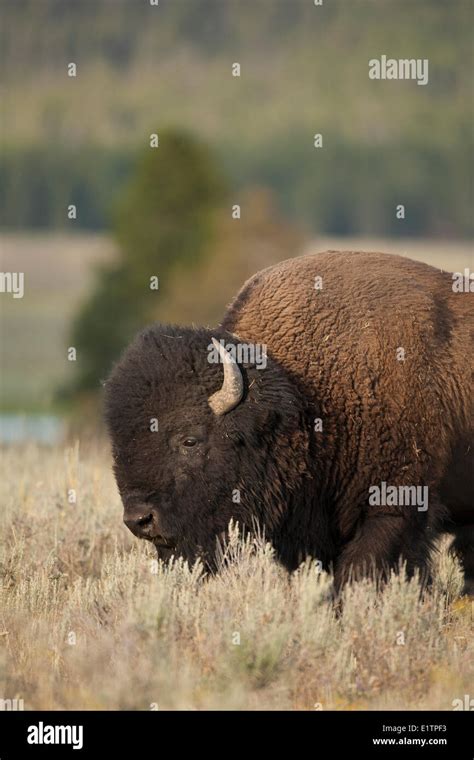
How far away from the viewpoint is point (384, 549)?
27.2 ft

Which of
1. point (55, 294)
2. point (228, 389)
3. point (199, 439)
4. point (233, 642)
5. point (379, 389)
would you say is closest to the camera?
point (233, 642)

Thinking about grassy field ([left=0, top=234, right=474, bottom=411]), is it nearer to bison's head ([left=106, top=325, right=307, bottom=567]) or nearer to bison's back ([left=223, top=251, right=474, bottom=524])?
bison's back ([left=223, top=251, right=474, bottom=524])

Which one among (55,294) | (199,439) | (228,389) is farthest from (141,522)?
(55,294)

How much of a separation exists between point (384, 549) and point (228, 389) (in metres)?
1.32

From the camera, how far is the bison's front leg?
8.27 metres

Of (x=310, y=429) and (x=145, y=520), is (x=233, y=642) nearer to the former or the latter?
(x=145, y=520)

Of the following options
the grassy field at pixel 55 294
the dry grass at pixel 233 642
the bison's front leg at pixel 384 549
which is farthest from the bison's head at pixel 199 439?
the grassy field at pixel 55 294

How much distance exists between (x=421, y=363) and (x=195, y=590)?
74.2 inches

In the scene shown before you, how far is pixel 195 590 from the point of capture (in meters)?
8.03

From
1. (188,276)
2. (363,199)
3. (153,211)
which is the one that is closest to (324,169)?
(363,199)

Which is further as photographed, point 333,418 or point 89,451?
point 89,451
